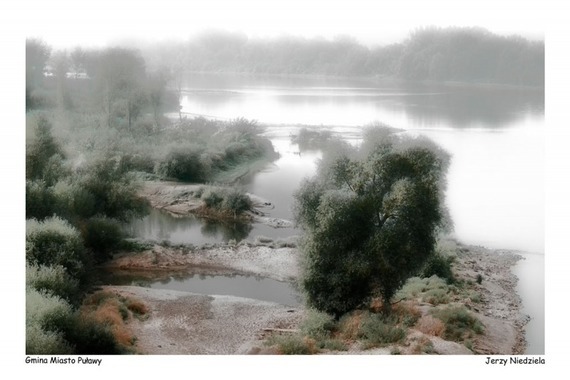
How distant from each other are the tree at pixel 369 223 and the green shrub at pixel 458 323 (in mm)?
909

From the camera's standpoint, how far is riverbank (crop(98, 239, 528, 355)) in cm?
919

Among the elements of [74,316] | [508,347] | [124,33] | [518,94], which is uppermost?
[124,33]

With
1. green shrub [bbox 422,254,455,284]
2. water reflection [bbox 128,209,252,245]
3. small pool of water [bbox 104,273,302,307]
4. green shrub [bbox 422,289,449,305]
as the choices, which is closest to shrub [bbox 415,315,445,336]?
green shrub [bbox 422,289,449,305]

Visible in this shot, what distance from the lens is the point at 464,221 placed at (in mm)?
11828

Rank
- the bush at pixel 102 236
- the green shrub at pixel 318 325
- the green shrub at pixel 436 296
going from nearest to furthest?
the green shrub at pixel 318 325, the green shrub at pixel 436 296, the bush at pixel 102 236


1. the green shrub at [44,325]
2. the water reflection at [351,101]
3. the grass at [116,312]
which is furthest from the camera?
the water reflection at [351,101]

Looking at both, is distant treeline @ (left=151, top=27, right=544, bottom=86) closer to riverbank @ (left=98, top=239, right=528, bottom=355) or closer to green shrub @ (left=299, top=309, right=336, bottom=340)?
riverbank @ (left=98, top=239, right=528, bottom=355)

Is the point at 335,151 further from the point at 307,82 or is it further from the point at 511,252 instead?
the point at 511,252

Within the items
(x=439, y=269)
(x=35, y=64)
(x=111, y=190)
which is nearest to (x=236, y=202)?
(x=111, y=190)

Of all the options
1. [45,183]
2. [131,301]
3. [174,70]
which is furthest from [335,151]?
[45,183]

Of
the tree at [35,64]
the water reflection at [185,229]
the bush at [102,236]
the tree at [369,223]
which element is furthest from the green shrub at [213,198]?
the tree at [369,223]

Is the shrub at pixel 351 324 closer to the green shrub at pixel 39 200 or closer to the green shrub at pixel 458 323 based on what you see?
the green shrub at pixel 458 323

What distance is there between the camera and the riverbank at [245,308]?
9.19 metres

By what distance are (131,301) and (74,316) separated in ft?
8.90
